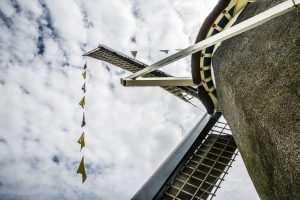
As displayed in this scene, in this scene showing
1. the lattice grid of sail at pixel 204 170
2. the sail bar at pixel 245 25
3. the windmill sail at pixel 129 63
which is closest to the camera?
the sail bar at pixel 245 25

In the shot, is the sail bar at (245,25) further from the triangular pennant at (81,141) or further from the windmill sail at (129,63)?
the windmill sail at (129,63)

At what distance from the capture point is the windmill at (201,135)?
3119mm

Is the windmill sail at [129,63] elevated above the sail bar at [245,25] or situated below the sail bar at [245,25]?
above

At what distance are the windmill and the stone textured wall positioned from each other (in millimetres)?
413

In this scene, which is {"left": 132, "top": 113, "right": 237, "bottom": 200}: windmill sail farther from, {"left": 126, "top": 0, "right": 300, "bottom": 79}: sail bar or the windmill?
{"left": 126, "top": 0, "right": 300, "bottom": 79}: sail bar

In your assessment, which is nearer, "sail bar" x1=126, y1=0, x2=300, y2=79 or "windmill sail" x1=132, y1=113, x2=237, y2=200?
"sail bar" x1=126, y1=0, x2=300, y2=79

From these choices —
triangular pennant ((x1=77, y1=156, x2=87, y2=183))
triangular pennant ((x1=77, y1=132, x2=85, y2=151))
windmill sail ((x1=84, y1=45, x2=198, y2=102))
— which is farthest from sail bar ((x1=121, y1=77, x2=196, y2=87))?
windmill sail ((x1=84, y1=45, x2=198, y2=102))

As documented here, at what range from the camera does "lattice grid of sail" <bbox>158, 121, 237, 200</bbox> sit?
583cm

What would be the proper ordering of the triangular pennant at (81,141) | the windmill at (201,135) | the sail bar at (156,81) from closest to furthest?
1. the windmill at (201,135)
2. the sail bar at (156,81)
3. the triangular pennant at (81,141)

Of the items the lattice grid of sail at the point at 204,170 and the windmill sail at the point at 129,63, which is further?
the windmill sail at the point at 129,63

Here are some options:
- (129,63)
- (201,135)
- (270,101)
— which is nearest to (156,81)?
(270,101)

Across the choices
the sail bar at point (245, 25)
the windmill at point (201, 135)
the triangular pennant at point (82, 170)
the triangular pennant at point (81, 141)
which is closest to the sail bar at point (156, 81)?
the windmill at point (201, 135)

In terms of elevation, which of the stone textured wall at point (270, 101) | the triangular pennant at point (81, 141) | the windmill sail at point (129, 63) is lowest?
the stone textured wall at point (270, 101)

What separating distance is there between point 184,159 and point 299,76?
223 inches
